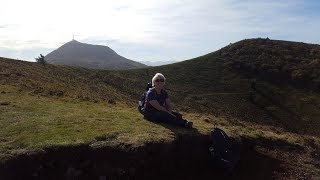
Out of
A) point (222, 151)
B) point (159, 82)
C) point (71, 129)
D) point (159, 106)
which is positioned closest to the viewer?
point (71, 129)

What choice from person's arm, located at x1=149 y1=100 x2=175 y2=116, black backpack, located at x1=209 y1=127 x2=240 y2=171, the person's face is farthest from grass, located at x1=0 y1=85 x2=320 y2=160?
the person's face

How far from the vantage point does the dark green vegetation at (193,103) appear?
16.8 meters

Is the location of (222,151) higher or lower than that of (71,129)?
lower

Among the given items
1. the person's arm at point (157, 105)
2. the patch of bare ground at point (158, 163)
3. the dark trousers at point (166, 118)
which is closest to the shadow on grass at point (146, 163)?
the patch of bare ground at point (158, 163)

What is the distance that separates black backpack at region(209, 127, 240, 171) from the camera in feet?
55.5

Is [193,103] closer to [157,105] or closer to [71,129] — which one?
[157,105]

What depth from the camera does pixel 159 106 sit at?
18484 millimetres

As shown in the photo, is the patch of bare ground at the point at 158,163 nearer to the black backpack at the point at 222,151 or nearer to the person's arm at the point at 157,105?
the black backpack at the point at 222,151

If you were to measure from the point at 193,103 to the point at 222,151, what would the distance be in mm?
34497

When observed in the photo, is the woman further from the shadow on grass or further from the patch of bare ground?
the patch of bare ground

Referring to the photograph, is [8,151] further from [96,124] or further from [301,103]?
[301,103]

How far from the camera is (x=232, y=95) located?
204 ft

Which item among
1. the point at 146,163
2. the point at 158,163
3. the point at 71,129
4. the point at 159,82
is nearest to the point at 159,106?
the point at 159,82

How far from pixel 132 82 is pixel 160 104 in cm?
3550
